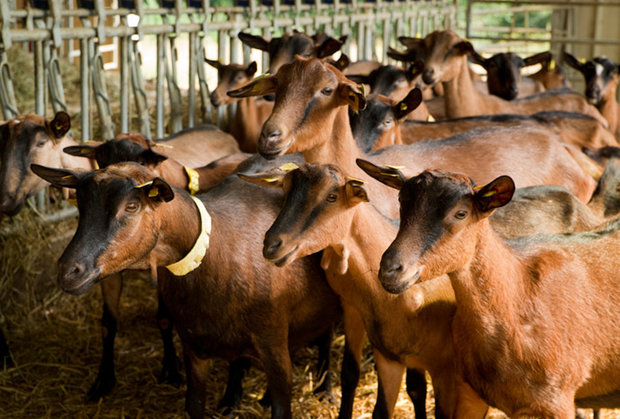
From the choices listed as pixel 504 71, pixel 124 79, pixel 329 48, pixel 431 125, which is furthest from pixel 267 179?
pixel 504 71

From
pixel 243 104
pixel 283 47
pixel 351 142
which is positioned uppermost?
pixel 283 47

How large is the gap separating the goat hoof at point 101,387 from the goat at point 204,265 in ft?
3.33

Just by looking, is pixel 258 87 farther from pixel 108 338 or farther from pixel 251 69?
pixel 251 69

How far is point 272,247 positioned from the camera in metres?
3.45

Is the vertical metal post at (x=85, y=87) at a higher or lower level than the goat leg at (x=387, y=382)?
higher

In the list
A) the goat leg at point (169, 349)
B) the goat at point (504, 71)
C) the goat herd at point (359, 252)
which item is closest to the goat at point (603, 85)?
the goat at point (504, 71)

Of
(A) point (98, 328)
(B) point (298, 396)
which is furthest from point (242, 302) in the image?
(A) point (98, 328)

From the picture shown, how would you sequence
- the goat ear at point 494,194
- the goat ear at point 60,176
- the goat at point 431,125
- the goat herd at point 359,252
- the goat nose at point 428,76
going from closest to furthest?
the goat ear at point 494,194, the goat herd at point 359,252, the goat ear at point 60,176, the goat at point 431,125, the goat nose at point 428,76

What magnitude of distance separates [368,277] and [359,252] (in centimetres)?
14

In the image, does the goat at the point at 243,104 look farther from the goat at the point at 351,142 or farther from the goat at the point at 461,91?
the goat at the point at 351,142

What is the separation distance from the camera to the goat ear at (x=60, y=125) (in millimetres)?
5414

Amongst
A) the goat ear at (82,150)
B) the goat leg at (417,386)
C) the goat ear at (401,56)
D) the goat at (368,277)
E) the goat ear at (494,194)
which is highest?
the goat ear at (401,56)

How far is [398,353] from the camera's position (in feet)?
13.2

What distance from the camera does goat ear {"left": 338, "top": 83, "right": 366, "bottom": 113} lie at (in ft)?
14.9
